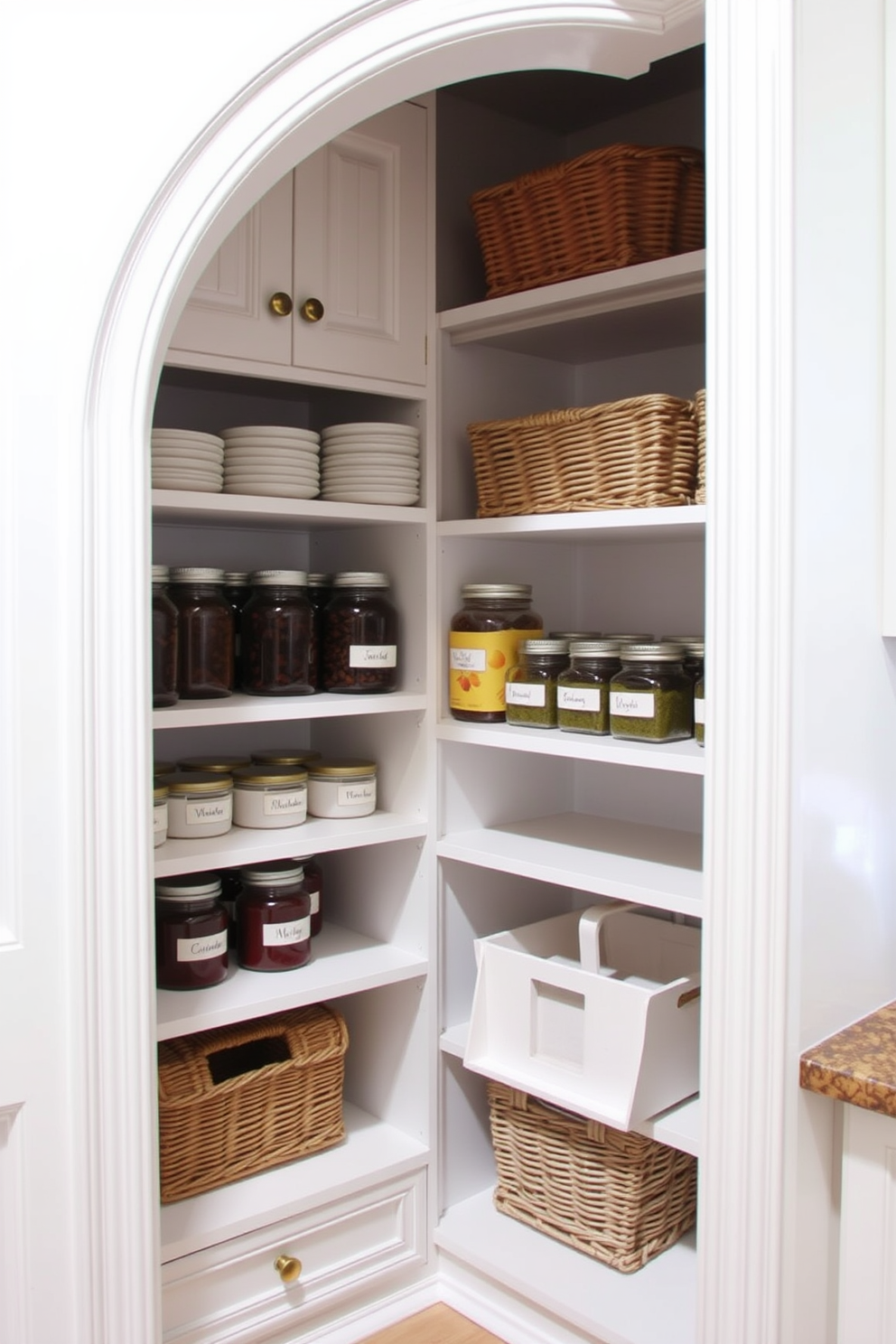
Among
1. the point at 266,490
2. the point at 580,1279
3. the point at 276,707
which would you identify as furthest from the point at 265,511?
the point at 580,1279

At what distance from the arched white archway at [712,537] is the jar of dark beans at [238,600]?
22.3 inches

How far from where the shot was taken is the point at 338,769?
2.14m

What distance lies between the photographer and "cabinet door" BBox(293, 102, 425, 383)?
1.95m

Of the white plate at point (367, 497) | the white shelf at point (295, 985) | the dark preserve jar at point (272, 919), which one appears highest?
the white plate at point (367, 497)

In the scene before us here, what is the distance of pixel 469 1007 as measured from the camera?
2.25m

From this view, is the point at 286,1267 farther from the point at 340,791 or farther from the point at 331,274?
the point at 331,274

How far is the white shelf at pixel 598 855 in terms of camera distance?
1829 millimetres

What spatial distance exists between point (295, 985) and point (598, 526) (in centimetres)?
95

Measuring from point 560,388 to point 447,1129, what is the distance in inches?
60.0

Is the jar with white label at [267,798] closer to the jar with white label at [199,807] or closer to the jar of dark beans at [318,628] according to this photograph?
the jar with white label at [199,807]

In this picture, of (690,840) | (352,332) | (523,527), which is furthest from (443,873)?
(352,332)

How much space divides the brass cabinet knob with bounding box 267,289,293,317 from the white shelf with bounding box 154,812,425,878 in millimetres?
903

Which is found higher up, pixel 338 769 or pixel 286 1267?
pixel 338 769

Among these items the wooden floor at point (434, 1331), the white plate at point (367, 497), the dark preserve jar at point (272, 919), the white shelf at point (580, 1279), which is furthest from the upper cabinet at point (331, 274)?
the wooden floor at point (434, 1331)
